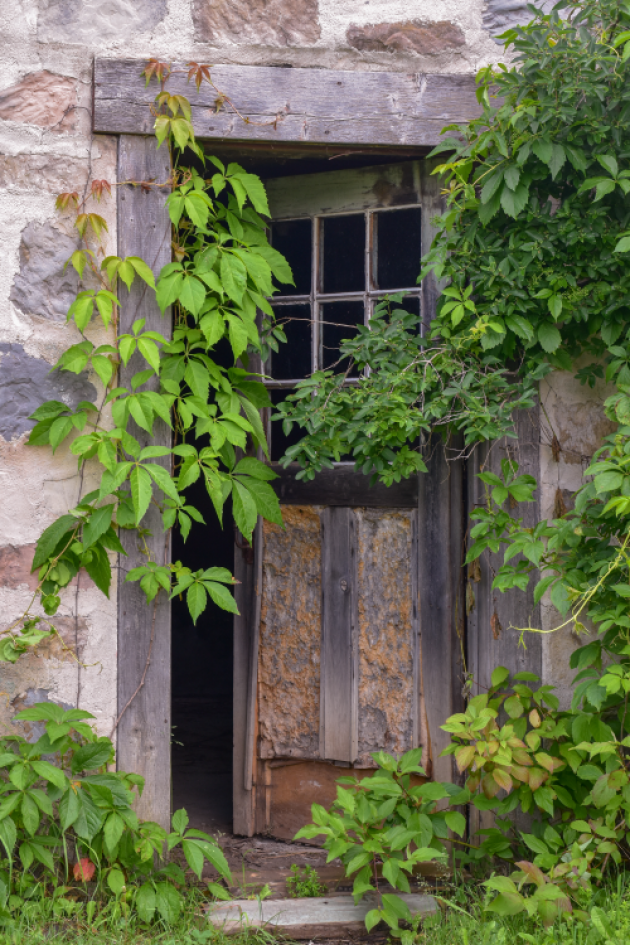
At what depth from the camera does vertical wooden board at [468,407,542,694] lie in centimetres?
278

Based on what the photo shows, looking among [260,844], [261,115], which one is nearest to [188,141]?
[261,115]

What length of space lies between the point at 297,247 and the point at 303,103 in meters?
0.62

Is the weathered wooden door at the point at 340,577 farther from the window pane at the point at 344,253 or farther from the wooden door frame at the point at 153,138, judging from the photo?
the wooden door frame at the point at 153,138

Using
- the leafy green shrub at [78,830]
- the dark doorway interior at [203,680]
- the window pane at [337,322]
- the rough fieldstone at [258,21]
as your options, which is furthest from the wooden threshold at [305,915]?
the rough fieldstone at [258,21]

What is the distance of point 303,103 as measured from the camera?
108 inches

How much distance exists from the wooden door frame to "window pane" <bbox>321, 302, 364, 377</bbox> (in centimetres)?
60

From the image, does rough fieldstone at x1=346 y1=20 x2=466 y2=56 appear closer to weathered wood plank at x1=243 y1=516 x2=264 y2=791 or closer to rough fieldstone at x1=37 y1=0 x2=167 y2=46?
rough fieldstone at x1=37 y1=0 x2=167 y2=46

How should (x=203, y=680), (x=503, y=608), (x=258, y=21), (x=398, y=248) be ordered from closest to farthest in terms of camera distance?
(x=258, y=21), (x=503, y=608), (x=398, y=248), (x=203, y=680)

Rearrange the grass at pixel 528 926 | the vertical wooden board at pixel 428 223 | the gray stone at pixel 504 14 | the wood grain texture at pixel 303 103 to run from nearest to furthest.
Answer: the grass at pixel 528 926 < the wood grain texture at pixel 303 103 < the gray stone at pixel 504 14 < the vertical wooden board at pixel 428 223

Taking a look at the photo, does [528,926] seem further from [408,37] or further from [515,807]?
[408,37]

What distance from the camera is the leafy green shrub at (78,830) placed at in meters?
2.35

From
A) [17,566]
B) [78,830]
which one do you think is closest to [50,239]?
[17,566]

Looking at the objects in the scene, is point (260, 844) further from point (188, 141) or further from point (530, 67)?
point (530, 67)

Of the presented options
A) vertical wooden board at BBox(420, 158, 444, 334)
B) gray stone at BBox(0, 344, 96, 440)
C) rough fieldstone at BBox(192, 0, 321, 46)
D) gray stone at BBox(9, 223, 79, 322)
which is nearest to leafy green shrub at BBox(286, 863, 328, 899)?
gray stone at BBox(0, 344, 96, 440)
